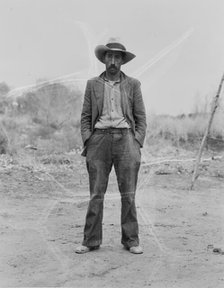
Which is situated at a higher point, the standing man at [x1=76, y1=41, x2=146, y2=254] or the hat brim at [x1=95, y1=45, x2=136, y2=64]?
the hat brim at [x1=95, y1=45, x2=136, y2=64]

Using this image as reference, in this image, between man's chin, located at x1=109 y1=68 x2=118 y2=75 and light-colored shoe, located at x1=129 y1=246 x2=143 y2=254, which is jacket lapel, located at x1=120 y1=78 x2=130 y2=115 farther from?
light-colored shoe, located at x1=129 y1=246 x2=143 y2=254

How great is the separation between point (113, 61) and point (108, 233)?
1.95 m

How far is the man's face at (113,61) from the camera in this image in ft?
15.4

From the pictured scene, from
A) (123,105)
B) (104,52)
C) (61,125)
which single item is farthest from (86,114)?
(61,125)

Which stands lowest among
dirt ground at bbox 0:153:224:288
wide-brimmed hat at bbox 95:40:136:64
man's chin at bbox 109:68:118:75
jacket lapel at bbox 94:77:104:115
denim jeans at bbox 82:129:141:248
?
dirt ground at bbox 0:153:224:288

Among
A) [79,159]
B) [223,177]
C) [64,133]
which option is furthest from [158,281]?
[64,133]

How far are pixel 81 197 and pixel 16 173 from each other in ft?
7.14

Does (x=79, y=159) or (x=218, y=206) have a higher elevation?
(x=218, y=206)

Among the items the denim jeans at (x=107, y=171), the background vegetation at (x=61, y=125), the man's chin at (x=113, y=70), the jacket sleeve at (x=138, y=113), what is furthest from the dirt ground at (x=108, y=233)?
the background vegetation at (x=61, y=125)

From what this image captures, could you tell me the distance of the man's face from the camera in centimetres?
469

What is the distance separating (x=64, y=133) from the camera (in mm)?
17297

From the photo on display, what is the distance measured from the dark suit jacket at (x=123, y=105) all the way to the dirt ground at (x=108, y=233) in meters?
1.11

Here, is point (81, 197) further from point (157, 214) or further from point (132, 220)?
point (132, 220)

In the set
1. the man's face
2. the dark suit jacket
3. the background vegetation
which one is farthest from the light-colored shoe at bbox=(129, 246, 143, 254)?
the background vegetation
